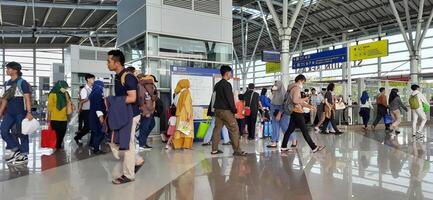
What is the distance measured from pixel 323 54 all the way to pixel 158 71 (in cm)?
1080

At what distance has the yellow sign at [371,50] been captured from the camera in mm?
19125

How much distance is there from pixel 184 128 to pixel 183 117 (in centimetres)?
22

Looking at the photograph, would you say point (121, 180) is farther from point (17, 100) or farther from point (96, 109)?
point (96, 109)

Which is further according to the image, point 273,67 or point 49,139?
point 273,67

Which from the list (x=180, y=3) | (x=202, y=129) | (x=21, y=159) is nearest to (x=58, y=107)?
(x=21, y=159)

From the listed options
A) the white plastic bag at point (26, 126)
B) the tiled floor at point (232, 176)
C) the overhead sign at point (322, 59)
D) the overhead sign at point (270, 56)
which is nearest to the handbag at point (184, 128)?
the tiled floor at point (232, 176)

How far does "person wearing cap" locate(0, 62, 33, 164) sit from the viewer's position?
584 cm

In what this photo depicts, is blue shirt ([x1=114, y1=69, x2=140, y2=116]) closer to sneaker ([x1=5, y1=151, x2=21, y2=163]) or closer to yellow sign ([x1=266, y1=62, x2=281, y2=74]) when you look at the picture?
sneaker ([x1=5, y1=151, x2=21, y2=163])

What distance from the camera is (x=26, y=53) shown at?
120 feet

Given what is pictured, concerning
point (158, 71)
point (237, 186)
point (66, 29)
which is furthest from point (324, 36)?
point (237, 186)

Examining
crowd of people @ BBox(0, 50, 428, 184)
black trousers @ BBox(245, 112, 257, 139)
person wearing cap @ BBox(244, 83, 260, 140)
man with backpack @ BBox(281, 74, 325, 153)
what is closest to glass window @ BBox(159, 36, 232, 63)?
person wearing cap @ BBox(244, 83, 260, 140)

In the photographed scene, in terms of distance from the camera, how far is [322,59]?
17578 millimetres

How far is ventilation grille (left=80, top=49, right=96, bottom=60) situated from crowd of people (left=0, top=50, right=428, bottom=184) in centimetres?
944

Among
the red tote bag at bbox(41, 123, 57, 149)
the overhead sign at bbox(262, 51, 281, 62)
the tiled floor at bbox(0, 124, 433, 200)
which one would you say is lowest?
the tiled floor at bbox(0, 124, 433, 200)
